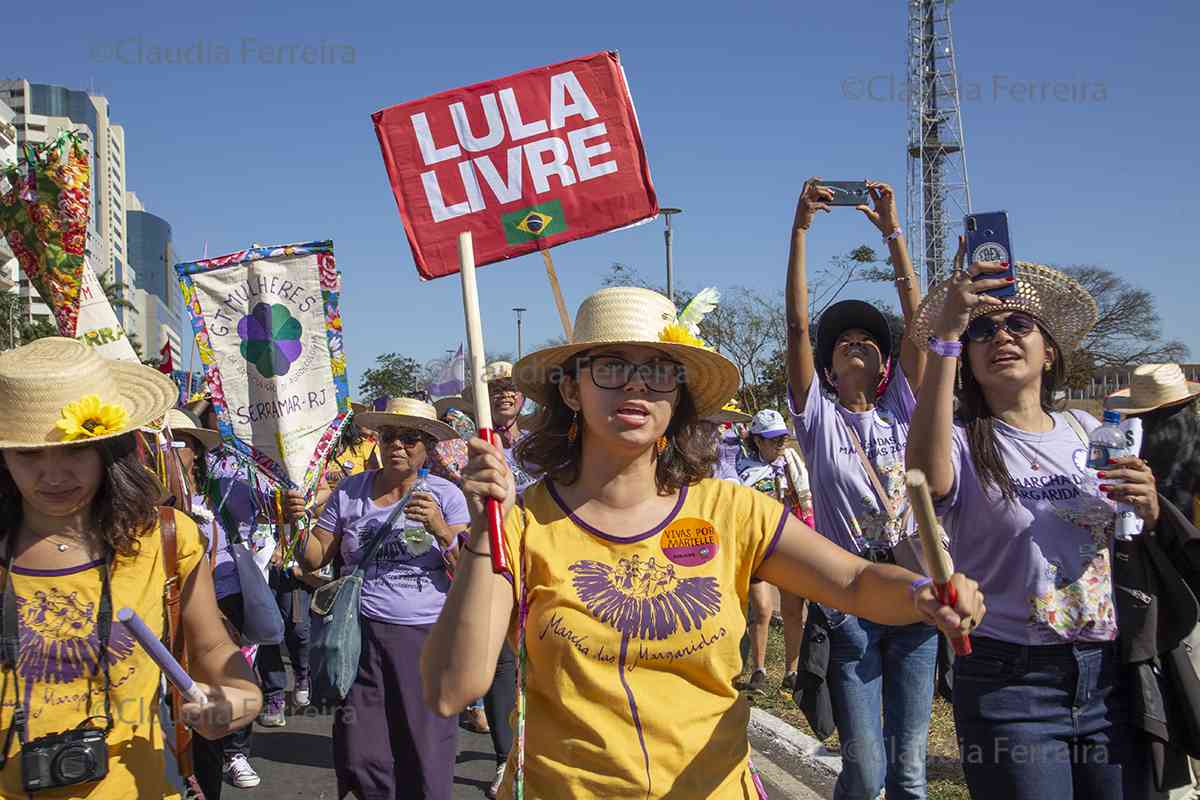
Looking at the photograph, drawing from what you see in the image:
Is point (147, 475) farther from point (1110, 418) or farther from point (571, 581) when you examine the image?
point (1110, 418)

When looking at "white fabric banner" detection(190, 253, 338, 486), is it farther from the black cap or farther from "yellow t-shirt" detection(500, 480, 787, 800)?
"yellow t-shirt" detection(500, 480, 787, 800)

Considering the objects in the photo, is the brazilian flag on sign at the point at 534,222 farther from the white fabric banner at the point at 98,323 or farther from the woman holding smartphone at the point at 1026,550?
the white fabric banner at the point at 98,323

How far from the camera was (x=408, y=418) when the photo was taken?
5777 millimetres

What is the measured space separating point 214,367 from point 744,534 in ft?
12.2

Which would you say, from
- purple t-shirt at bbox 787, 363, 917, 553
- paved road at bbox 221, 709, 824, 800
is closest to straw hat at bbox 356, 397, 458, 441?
paved road at bbox 221, 709, 824, 800

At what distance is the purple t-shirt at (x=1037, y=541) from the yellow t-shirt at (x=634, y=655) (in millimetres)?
902

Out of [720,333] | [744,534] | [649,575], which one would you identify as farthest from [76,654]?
[720,333]

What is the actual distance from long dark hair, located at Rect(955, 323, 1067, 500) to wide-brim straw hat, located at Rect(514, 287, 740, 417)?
850mm

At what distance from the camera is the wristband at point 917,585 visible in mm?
2396

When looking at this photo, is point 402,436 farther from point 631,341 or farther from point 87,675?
point 631,341

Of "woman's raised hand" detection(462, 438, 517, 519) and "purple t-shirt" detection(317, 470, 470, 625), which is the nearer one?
"woman's raised hand" detection(462, 438, 517, 519)

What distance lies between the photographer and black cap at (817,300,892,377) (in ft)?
16.1

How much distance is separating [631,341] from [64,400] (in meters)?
1.46

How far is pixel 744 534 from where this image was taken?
9.09 ft
